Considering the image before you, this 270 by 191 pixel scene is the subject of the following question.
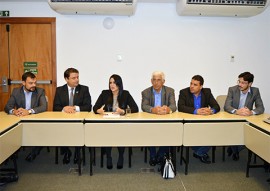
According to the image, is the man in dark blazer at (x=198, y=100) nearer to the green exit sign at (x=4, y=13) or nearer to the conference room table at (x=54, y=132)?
the conference room table at (x=54, y=132)

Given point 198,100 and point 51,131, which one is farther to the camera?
point 198,100

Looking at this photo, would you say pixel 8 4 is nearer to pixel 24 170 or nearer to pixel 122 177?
pixel 24 170

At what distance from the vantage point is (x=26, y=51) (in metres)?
4.89

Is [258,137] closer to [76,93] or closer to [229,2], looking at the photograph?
[229,2]

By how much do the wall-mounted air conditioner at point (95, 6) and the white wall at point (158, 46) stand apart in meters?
0.47

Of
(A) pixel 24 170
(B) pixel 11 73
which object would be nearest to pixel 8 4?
(B) pixel 11 73

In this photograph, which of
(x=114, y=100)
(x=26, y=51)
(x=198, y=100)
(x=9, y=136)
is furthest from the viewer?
(x=26, y=51)

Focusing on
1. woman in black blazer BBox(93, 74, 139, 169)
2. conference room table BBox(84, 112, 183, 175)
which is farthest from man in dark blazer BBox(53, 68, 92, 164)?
conference room table BBox(84, 112, 183, 175)

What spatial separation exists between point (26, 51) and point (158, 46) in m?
2.52

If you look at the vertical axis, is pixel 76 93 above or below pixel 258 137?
above

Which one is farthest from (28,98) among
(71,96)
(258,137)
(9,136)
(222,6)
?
(222,6)

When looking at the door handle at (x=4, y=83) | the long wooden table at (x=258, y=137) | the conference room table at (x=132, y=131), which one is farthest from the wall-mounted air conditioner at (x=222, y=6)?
the door handle at (x=4, y=83)

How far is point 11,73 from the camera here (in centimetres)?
491

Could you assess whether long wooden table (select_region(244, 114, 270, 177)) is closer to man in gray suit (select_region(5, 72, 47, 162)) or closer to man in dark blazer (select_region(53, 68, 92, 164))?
man in dark blazer (select_region(53, 68, 92, 164))
